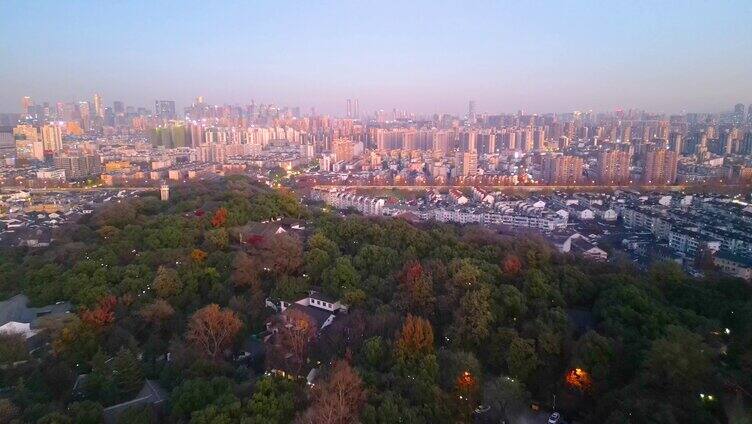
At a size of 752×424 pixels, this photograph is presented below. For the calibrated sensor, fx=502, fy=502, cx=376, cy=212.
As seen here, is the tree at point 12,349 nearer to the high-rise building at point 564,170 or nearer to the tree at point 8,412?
the tree at point 8,412

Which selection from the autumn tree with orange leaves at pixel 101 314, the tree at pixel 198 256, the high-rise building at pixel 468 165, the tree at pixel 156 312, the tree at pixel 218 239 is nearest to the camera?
the autumn tree with orange leaves at pixel 101 314

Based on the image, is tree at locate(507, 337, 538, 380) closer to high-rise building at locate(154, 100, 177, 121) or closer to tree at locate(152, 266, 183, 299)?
tree at locate(152, 266, 183, 299)

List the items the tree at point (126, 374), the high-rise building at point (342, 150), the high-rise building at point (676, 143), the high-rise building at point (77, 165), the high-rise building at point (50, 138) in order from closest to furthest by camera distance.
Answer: the tree at point (126, 374), the high-rise building at point (77, 165), the high-rise building at point (676, 143), the high-rise building at point (50, 138), the high-rise building at point (342, 150)

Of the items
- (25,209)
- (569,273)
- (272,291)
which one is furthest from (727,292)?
(25,209)

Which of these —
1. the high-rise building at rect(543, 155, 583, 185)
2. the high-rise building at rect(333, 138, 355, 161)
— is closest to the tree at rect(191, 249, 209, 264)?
the high-rise building at rect(543, 155, 583, 185)

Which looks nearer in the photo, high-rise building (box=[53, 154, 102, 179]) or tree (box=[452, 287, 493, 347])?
tree (box=[452, 287, 493, 347])

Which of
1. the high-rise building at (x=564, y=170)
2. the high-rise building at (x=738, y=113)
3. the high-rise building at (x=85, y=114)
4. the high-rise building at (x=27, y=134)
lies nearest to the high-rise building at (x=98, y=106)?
the high-rise building at (x=85, y=114)
